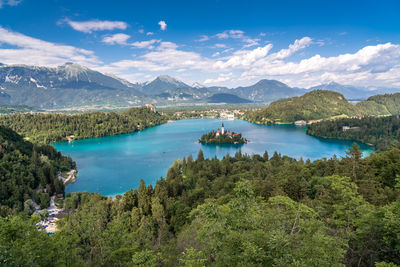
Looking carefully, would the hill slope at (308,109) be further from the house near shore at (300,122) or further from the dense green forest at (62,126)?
the dense green forest at (62,126)

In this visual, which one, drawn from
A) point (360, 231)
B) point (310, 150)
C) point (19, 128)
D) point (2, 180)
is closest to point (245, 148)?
point (310, 150)

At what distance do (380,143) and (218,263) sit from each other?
263 ft

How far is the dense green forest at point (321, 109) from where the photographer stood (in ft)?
472

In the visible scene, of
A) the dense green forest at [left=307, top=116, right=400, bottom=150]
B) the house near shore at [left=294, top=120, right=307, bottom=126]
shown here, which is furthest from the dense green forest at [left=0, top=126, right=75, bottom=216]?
the house near shore at [left=294, top=120, right=307, bottom=126]

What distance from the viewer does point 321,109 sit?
15400 centimetres

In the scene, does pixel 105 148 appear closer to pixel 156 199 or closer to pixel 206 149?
pixel 206 149

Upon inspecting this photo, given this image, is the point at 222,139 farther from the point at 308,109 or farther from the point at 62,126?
the point at 308,109

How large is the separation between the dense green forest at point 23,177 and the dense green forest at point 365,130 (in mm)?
78911

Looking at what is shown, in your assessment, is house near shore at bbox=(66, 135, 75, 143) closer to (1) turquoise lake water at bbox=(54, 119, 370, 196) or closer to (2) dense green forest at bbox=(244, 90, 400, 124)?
(1) turquoise lake water at bbox=(54, 119, 370, 196)

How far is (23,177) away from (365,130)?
100865 millimetres

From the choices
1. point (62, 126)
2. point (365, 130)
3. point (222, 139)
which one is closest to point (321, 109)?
point (365, 130)

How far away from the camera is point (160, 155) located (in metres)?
62.3

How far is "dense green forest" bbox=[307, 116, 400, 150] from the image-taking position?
72812 mm

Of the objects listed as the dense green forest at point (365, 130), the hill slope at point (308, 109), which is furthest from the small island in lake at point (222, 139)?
the hill slope at point (308, 109)
